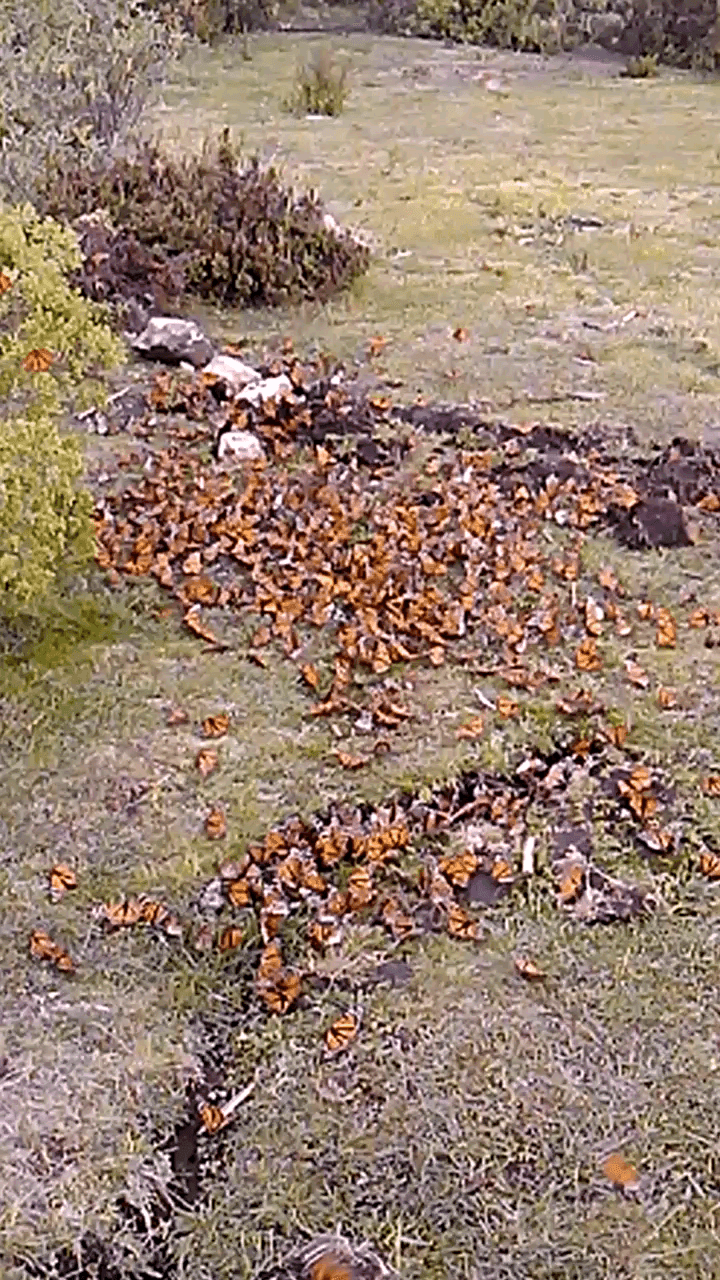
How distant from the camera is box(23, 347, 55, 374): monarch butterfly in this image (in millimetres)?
3596

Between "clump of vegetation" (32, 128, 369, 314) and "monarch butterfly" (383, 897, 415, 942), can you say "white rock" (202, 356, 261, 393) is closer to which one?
"clump of vegetation" (32, 128, 369, 314)

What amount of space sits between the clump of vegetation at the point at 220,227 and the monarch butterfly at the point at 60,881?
3.30 meters

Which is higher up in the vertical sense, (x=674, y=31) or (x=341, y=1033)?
(x=674, y=31)

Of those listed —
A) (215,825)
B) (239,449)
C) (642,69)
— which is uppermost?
(642,69)

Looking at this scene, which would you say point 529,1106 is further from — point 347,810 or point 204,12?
point 204,12

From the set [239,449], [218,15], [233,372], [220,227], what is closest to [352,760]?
[239,449]

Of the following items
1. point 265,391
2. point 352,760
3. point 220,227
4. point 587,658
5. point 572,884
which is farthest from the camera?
point 220,227

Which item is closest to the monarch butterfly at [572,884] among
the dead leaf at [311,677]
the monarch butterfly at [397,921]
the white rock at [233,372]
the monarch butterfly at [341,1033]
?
the monarch butterfly at [397,921]

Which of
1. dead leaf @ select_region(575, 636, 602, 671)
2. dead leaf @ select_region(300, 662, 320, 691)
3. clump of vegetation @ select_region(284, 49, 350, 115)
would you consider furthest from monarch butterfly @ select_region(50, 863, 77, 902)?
clump of vegetation @ select_region(284, 49, 350, 115)

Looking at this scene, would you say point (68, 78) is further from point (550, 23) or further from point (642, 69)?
point (550, 23)

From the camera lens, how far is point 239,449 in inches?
190

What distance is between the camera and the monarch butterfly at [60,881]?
3111 millimetres

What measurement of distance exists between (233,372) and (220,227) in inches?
48.9

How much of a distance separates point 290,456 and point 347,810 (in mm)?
1798
